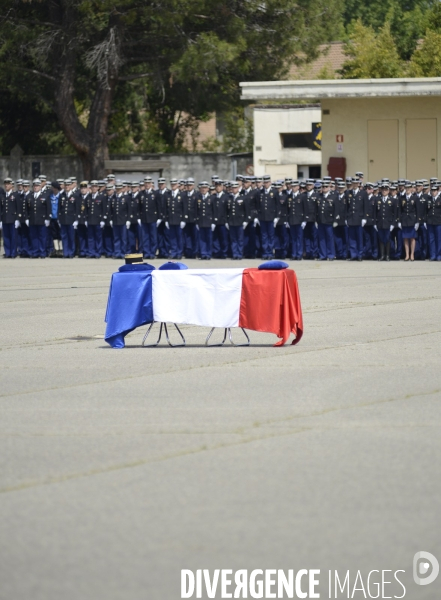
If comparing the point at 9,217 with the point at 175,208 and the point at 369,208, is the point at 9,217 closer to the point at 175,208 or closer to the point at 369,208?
the point at 175,208

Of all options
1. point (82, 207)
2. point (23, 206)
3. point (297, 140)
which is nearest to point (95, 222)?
point (82, 207)

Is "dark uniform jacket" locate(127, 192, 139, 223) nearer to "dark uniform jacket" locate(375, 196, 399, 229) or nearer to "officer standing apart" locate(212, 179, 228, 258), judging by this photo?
"officer standing apart" locate(212, 179, 228, 258)

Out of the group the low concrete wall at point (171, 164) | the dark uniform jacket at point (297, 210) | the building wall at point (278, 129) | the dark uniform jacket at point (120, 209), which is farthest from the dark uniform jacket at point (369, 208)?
the building wall at point (278, 129)

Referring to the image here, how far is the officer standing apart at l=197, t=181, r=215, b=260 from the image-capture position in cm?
2681

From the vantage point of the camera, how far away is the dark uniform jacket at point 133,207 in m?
27.4

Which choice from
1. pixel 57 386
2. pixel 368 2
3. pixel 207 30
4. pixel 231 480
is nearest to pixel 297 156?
pixel 207 30

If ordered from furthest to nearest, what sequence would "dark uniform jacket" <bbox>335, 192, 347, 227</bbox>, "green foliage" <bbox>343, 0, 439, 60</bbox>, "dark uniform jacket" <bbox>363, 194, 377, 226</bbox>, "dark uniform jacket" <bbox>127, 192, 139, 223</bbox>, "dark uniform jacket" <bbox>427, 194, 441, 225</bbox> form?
1. "green foliage" <bbox>343, 0, 439, 60</bbox>
2. "dark uniform jacket" <bbox>127, 192, 139, 223</bbox>
3. "dark uniform jacket" <bbox>335, 192, 347, 227</bbox>
4. "dark uniform jacket" <bbox>363, 194, 377, 226</bbox>
5. "dark uniform jacket" <bbox>427, 194, 441, 225</bbox>

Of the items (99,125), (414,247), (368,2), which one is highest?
(368,2)

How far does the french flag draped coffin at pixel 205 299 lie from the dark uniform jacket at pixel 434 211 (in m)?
13.5

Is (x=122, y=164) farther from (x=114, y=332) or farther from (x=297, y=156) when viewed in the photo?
(x=114, y=332)

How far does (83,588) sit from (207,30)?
104ft

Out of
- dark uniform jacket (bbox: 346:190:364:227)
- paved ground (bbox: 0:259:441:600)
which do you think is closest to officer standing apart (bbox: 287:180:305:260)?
dark uniform jacket (bbox: 346:190:364:227)

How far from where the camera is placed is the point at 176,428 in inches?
334

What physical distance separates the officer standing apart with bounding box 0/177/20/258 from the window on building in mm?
13179
